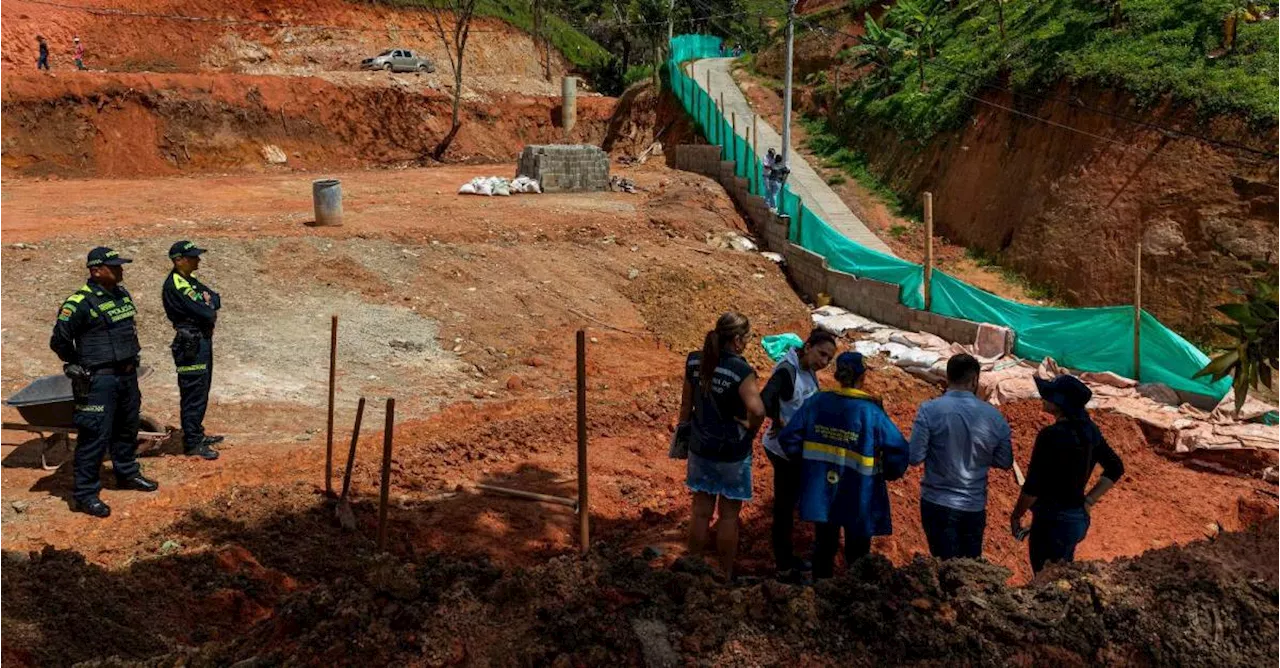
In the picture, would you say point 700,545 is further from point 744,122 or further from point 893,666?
point 744,122

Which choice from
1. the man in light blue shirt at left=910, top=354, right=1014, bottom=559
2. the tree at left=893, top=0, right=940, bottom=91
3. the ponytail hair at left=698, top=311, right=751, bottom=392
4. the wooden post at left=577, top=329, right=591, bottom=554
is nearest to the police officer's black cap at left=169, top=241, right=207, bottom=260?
the wooden post at left=577, top=329, right=591, bottom=554

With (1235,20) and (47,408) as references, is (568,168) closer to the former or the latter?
(1235,20)

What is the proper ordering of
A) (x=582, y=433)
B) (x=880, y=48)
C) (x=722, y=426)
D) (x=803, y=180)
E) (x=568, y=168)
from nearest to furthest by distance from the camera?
1. (x=582, y=433)
2. (x=722, y=426)
3. (x=568, y=168)
4. (x=803, y=180)
5. (x=880, y=48)

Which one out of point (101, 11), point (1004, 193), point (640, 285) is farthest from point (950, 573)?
point (101, 11)

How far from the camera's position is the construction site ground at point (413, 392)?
6324 millimetres

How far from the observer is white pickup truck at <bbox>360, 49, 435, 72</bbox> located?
3541 centimetres

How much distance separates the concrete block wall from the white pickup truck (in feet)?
56.4

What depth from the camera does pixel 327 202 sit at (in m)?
16.1

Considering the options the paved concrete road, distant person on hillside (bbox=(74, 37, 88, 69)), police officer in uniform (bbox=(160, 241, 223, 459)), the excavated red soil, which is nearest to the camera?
police officer in uniform (bbox=(160, 241, 223, 459))

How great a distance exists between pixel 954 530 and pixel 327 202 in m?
13.2

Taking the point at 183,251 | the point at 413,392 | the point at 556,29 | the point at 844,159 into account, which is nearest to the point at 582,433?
the point at 183,251

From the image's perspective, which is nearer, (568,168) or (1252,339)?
(1252,339)

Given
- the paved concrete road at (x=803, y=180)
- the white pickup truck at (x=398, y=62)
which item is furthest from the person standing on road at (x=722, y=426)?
the white pickup truck at (x=398, y=62)

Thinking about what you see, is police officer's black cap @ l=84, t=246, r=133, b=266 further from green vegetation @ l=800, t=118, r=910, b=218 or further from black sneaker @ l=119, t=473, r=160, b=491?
green vegetation @ l=800, t=118, r=910, b=218
